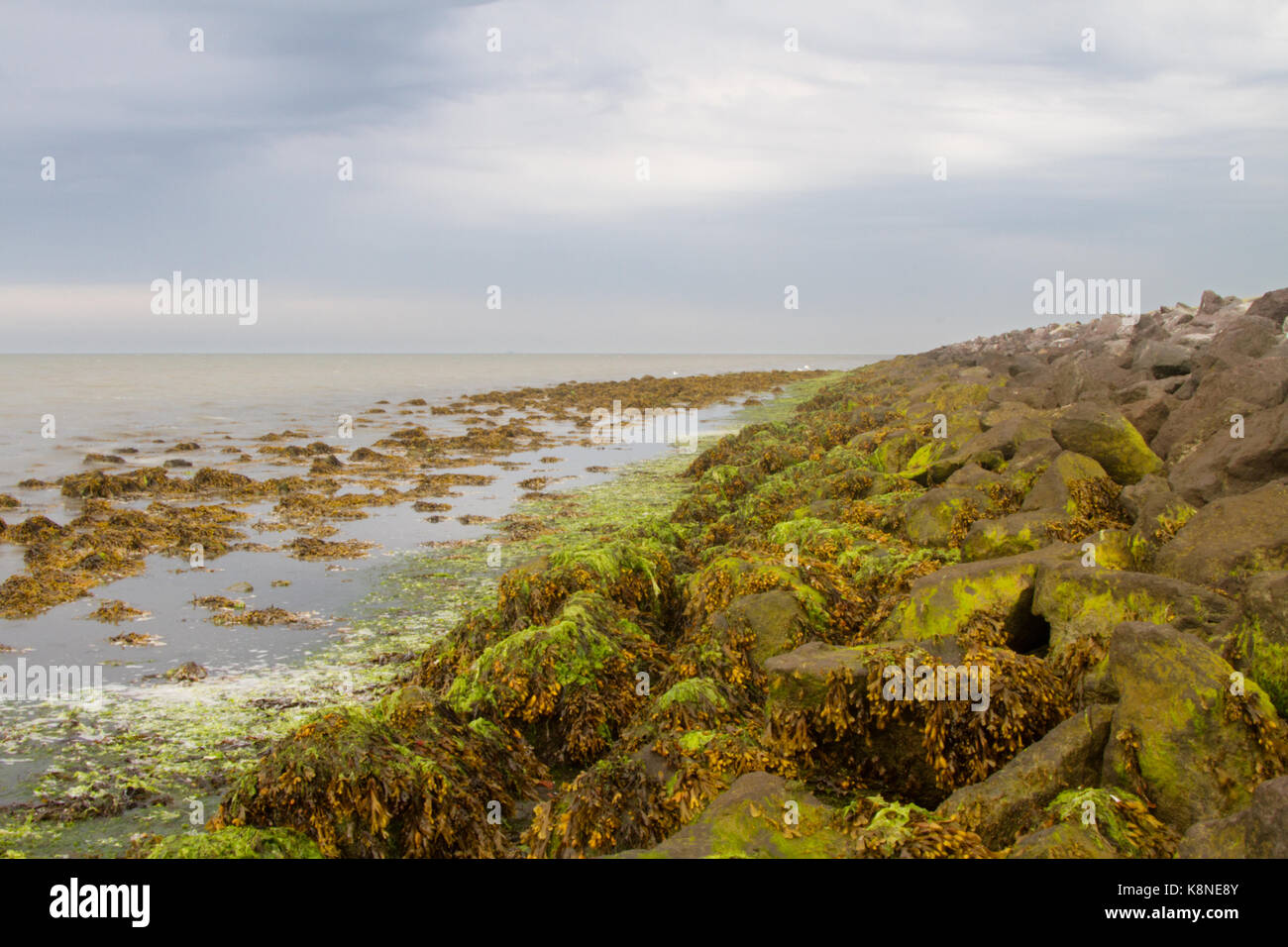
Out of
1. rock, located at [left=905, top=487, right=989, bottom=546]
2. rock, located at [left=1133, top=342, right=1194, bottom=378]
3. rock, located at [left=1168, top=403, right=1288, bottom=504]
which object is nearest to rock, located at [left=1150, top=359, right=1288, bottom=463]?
rock, located at [left=1168, top=403, right=1288, bottom=504]

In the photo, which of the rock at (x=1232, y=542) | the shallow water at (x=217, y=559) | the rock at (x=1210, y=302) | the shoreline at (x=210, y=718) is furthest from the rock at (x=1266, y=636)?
the rock at (x=1210, y=302)

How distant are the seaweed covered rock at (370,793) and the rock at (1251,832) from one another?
12.6 ft

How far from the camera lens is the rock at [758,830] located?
421 cm

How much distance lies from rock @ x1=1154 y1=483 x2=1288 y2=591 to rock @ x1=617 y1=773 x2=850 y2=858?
A: 376 cm

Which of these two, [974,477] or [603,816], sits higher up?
[974,477]

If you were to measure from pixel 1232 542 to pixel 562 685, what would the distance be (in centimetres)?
540

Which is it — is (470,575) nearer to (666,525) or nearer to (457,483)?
(666,525)

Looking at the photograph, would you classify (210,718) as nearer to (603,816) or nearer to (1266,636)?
(603,816)

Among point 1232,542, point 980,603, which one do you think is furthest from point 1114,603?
point 1232,542

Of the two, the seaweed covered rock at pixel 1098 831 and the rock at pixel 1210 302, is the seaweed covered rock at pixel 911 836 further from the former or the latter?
the rock at pixel 1210 302

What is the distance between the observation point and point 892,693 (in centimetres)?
530

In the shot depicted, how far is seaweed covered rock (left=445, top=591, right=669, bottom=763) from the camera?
269 inches
